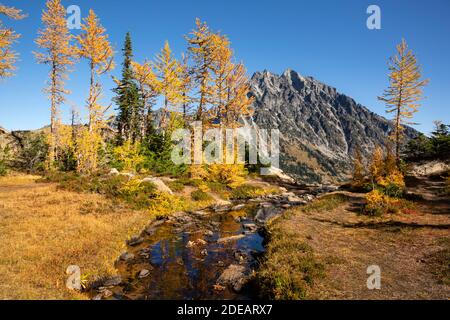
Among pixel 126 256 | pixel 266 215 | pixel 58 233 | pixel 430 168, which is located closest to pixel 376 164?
pixel 266 215

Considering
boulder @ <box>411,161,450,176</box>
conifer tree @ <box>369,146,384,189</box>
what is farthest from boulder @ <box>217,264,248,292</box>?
boulder @ <box>411,161,450,176</box>

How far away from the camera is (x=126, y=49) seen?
49.1 metres

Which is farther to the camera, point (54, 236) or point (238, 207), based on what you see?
point (238, 207)

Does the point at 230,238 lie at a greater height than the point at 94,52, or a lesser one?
lesser

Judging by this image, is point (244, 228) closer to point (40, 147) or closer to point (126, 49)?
point (40, 147)

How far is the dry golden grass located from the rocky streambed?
94cm

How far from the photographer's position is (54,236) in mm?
13047

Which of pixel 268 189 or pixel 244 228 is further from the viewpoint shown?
pixel 268 189

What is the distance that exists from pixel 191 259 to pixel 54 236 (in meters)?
6.55

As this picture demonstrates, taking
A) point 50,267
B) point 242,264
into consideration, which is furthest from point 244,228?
point 50,267

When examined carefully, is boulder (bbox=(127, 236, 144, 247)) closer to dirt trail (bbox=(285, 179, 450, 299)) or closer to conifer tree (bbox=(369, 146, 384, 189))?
dirt trail (bbox=(285, 179, 450, 299))

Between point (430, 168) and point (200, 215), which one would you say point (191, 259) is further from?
point (430, 168)

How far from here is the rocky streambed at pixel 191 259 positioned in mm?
9789
